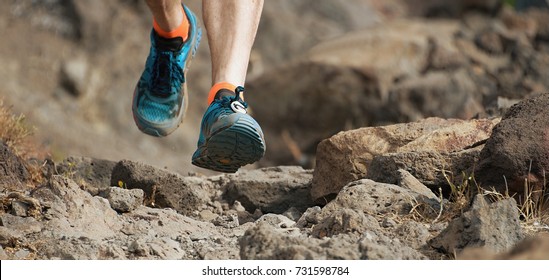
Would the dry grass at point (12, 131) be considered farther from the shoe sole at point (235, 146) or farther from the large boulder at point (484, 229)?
the large boulder at point (484, 229)

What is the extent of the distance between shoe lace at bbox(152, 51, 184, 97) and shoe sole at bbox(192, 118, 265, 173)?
0.70 meters

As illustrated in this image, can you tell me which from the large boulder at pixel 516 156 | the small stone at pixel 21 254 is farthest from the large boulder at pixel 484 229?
the small stone at pixel 21 254

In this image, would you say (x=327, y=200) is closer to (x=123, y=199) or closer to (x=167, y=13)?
(x=123, y=199)

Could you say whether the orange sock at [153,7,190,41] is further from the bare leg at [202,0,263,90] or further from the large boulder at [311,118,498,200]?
the large boulder at [311,118,498,200]

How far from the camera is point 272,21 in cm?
1909

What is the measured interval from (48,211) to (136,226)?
36cm

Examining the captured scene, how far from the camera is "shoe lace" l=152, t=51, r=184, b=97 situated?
17.0ft

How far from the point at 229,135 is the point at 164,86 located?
3.02 ft

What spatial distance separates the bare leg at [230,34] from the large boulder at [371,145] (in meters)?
0.73

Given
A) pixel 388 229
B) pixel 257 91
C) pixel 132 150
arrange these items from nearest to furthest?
pixel 388 229 → pixel 257 91 → pixel 132 150

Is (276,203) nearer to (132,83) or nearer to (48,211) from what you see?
(48,211)

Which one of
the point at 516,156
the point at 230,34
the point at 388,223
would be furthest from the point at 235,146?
the point at 516,156
